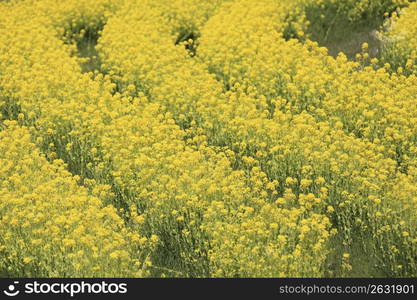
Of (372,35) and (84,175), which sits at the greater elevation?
(372,35)

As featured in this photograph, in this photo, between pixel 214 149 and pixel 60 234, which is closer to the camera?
pixel 60 234

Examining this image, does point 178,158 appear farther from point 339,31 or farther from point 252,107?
point 339,31

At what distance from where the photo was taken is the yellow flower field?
791 centimetres

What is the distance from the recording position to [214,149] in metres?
10.4

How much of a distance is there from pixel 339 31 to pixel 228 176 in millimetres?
6329

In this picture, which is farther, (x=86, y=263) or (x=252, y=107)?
(x=252, y=107)

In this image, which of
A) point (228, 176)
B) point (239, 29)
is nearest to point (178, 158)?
point (228, 176)

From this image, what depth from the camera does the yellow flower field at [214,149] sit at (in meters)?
7.91

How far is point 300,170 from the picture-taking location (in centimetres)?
941

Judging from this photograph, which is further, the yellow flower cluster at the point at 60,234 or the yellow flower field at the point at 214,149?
the yellow flower field at the point at 214,149

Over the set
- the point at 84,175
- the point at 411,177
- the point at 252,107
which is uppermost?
→ the point at 252,107

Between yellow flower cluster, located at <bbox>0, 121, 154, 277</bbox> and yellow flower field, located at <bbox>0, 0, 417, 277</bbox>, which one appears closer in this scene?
yellow flower cluster, located at <bbox>0, 121, 154, 277</bbox>

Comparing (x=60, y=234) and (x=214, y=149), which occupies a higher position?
(x=214, y=149)

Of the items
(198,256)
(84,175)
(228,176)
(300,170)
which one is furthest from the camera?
(84,175)
